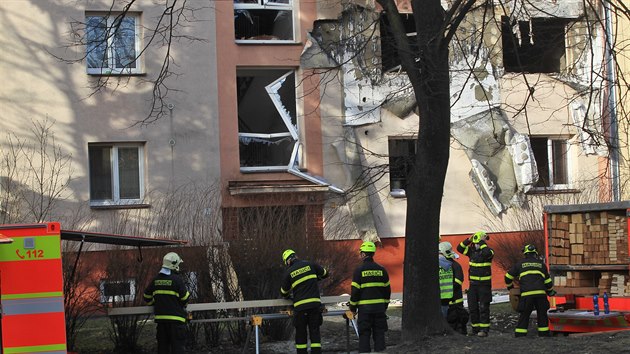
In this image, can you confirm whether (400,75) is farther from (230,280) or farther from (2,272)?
(2,272)

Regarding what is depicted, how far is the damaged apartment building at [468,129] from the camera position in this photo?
23.5 m

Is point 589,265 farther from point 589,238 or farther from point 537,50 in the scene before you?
point 537,50

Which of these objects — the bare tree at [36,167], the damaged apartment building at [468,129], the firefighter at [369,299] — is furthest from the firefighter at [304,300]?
the damaged apartment building at [468,129]

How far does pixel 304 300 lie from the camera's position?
13.5 meters

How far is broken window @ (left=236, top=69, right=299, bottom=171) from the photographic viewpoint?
23516 millimetres

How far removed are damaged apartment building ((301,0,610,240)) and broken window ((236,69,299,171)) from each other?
2.81 ft

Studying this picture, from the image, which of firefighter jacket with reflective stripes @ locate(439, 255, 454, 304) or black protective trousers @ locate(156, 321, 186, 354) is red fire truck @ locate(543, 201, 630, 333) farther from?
black protective trousers @ locate(156, 321, 186, 354)

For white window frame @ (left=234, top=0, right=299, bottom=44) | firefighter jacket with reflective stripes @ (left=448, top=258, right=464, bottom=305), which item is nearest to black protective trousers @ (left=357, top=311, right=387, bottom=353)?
firefighter jacket with reflective stripes @ (left=448, top=258, right=464, bottom=305)

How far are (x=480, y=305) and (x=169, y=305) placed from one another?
5.28m

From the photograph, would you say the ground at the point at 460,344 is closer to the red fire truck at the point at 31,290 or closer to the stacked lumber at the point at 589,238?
the stacked lumber at the point at 589,238

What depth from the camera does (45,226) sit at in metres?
10.7

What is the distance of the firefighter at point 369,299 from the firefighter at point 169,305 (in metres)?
2.47

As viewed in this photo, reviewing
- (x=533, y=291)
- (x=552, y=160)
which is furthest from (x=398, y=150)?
(x=533, y=291)

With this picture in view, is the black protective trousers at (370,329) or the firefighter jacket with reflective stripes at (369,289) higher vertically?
the firefighter jacket with reflective stripes at (369,289)
